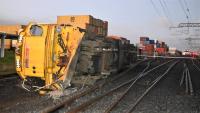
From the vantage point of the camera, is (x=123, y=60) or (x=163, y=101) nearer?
(x=163, y=101)

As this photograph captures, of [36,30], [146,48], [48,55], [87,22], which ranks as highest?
[87,22]

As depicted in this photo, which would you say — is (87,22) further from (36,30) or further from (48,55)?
(48,55)

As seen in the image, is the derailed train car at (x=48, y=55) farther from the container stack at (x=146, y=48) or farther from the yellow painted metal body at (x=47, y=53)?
the container stack at (x=146, y=48)

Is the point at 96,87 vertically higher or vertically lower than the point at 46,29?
lower

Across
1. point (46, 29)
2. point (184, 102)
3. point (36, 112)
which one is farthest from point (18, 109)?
point (184, 102)

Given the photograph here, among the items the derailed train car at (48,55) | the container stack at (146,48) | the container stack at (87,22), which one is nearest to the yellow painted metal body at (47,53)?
the derailed train car at (48,55)

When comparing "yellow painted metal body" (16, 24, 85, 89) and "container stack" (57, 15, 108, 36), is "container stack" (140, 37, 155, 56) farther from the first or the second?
"yellow painted metal body" (16, 24, 85, 89)

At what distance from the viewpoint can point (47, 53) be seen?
37.9 ft

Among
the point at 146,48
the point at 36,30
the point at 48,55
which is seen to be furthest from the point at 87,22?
the point at 146,48

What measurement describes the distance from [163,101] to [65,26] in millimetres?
4444

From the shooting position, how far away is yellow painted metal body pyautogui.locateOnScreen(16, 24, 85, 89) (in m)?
11.6

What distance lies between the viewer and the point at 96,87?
46.9 ft


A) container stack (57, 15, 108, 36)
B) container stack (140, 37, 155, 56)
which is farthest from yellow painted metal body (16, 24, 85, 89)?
container stack (140, 37, 155, 56)

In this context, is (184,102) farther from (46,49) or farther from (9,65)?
(9,65)
